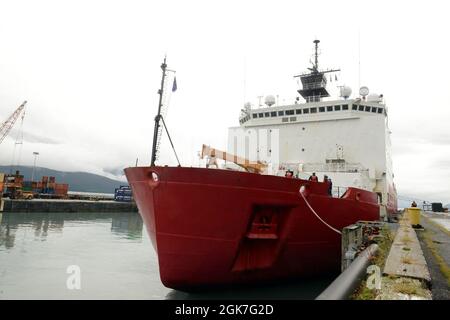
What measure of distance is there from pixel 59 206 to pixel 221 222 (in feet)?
101

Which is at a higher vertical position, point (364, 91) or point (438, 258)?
point (364, 91)

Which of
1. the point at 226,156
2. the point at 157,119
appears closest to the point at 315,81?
the point at 226,156

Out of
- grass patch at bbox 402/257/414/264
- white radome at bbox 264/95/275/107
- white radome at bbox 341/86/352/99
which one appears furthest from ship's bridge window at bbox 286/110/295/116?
grass patch at bbox 402/257/414/264

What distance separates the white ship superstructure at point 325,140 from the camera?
46.4ft

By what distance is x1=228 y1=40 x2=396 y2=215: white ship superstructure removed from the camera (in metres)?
14.1

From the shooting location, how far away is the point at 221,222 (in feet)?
24.3

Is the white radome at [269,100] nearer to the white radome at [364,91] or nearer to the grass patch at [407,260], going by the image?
the white radome at [364,91]

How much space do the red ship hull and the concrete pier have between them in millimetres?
27661

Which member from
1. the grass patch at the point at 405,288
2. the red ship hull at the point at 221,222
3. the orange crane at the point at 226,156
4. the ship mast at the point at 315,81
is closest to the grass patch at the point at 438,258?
the grass patch at the point at 405,288

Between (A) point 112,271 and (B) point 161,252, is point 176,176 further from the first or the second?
(A) point 112,271

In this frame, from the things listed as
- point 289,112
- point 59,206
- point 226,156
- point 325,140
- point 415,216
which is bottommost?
point 59,206

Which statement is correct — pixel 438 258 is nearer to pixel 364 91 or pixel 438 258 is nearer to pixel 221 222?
pixel 221 222
